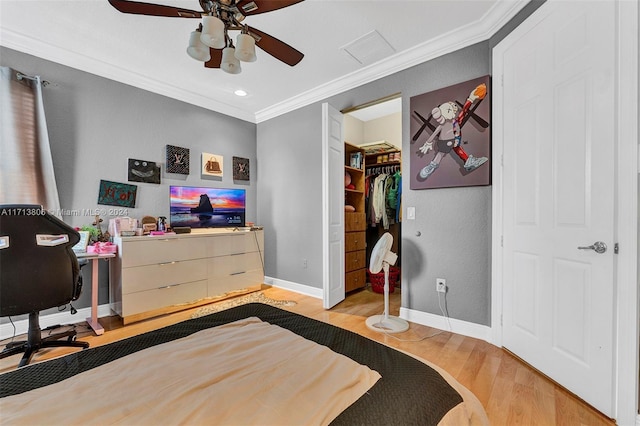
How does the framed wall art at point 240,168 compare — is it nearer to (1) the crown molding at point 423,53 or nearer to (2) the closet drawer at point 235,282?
(1) the crown molding at point 423,53

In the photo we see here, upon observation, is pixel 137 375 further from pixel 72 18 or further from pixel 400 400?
pixel 72 18

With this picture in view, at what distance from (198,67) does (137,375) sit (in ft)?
10.0

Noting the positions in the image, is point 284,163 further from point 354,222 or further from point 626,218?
point 626,218

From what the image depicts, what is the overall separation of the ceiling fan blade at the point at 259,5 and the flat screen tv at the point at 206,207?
8.08ft

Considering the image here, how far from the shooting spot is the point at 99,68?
9.21 ft

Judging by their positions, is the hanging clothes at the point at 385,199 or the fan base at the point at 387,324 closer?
the fan base at the point at 387,324

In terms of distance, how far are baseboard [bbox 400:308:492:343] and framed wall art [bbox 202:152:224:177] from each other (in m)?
2.95

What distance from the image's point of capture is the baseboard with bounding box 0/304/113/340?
2341 millimetres

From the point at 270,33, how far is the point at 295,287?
2.96m

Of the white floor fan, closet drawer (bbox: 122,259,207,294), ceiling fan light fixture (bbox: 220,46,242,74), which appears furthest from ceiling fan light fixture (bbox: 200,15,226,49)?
closet drawer (bbox: 122,259,207,294)

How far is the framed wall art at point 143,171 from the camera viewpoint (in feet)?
10.1

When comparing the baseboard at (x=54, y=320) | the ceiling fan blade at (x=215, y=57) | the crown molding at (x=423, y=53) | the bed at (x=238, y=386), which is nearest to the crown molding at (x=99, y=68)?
the crown molding at (x=423, y=53)

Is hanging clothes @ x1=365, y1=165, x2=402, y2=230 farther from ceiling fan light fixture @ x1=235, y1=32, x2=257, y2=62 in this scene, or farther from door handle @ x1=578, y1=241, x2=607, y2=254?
ceiling fan light fixture @ x1=235, y1=32, x2=257, y2=62

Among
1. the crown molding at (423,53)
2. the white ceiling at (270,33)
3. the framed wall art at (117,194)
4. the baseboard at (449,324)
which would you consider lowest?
the baseboard at (449,324)
